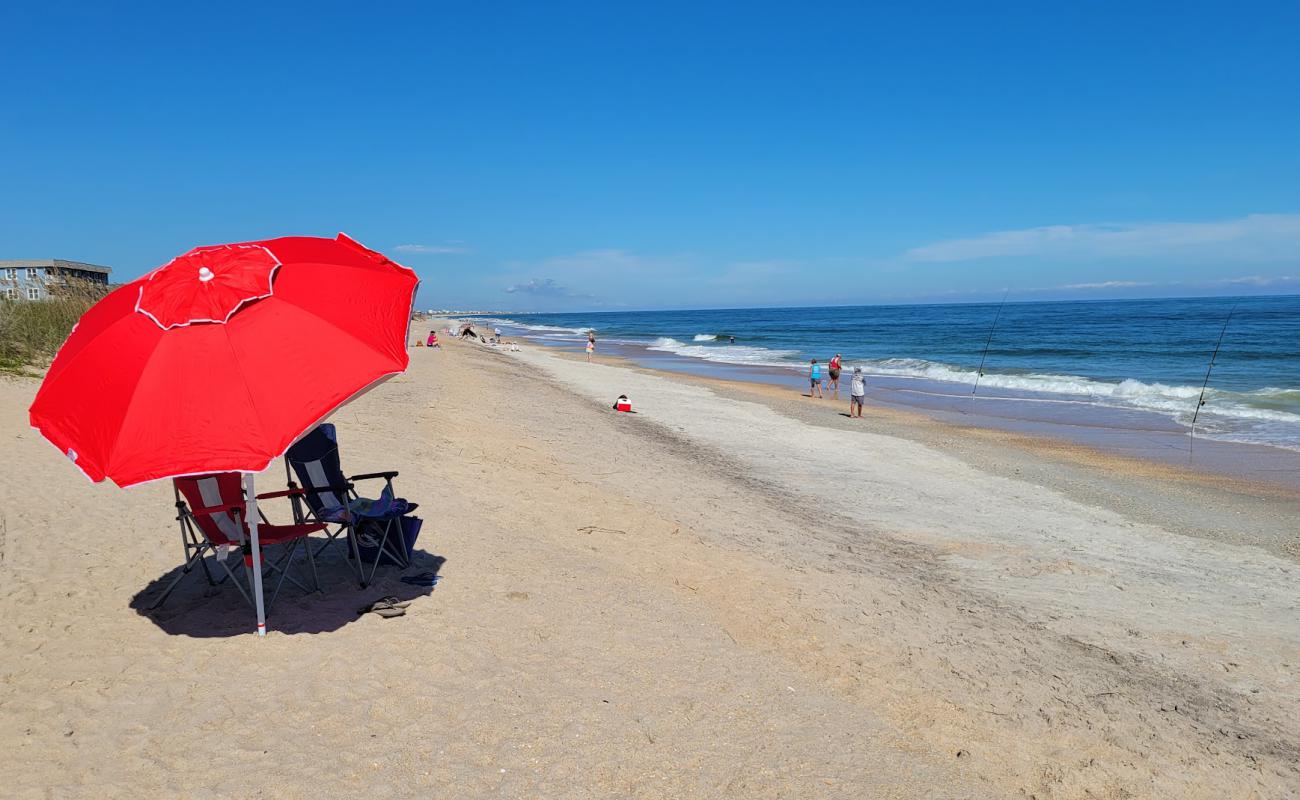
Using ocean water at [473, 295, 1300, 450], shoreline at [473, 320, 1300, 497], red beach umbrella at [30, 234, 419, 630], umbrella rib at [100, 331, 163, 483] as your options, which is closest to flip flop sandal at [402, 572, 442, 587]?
red beach umbrella at [30, 234, 419, 630]

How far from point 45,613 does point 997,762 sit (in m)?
5.39

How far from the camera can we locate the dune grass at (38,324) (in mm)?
15062

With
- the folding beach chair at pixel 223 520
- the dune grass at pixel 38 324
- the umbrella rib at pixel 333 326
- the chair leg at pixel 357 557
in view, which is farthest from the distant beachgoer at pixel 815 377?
the umbrella rib at pixel 333 326

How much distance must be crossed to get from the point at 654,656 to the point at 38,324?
17.3 meters

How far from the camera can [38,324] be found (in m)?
16.3

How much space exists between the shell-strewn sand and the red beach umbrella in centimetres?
118

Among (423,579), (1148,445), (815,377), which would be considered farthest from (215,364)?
(815,377)

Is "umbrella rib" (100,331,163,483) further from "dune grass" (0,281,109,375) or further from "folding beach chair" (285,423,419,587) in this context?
"dune grass" (0,281,109,375)

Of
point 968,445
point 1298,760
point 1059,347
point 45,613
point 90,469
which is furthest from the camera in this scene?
point 1059,347

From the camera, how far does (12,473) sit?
7742 millimetres

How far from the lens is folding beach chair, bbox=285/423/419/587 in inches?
212

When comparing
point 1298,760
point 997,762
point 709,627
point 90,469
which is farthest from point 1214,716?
point 90,469

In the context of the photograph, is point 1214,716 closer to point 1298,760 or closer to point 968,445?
point 1298,760

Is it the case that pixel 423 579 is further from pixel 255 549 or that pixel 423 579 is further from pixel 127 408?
pixel 127 408
